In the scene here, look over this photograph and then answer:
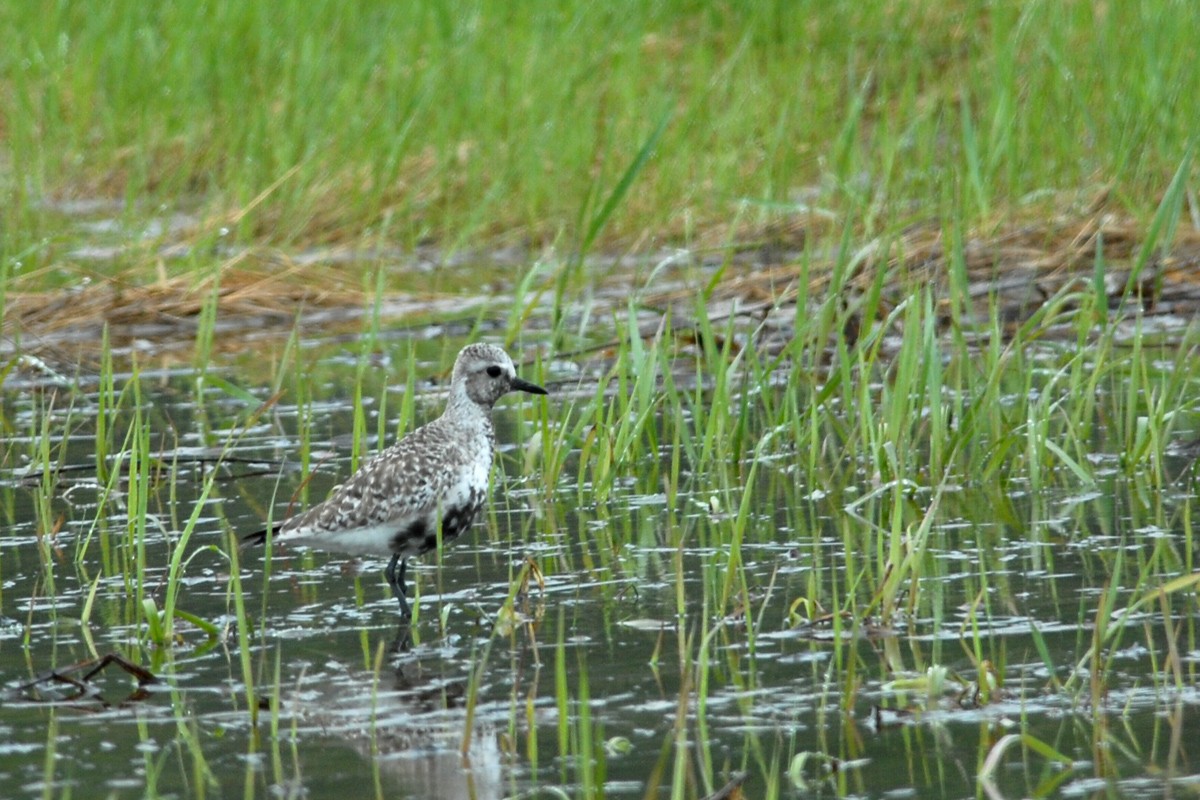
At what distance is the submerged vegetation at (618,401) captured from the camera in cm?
489

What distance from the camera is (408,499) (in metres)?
6.51

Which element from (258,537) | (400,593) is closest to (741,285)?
(258,537)

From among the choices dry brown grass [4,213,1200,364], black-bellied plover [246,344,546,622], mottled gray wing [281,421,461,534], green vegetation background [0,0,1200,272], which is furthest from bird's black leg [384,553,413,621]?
green vegetation background [0,0,1200,272]

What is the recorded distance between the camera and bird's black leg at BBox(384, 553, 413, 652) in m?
5.84

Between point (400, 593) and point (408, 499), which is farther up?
point (408, 499)

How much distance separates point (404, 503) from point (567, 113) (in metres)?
8.28

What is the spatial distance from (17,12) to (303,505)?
39.7ft

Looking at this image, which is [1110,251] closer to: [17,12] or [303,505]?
[303,505]

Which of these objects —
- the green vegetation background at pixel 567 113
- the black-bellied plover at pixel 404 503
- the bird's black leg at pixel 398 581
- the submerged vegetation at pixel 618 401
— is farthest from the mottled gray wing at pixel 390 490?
the green vegetation background at pixel 567 113

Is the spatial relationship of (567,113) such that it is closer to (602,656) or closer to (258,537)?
(258,537)

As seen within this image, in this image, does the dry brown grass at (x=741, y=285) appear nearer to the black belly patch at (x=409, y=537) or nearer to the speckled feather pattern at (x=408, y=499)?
the speckled feather pattern at (x=408, y=499)

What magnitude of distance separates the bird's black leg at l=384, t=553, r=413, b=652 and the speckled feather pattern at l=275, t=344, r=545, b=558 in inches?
2.2

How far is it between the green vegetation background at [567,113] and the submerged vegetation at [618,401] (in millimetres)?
55

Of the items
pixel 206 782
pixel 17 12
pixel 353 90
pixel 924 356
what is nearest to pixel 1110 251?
pixel 924 356
